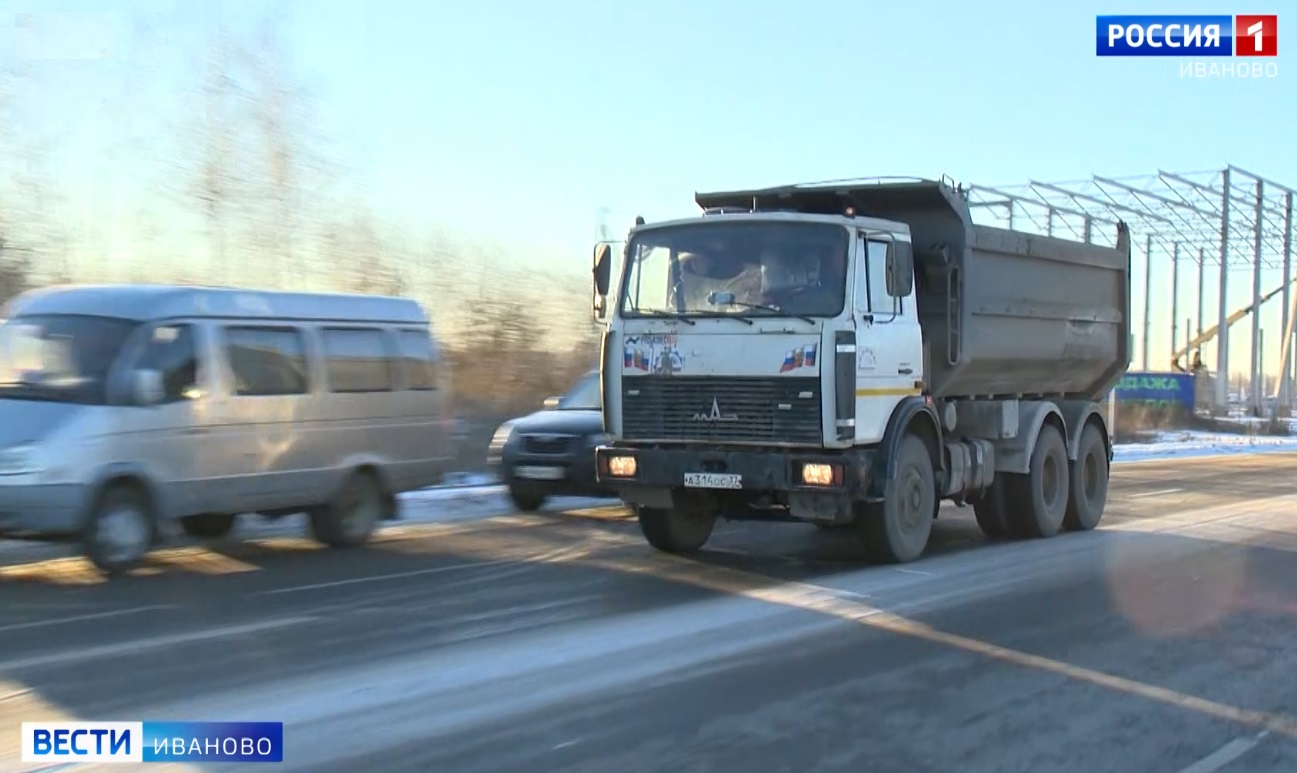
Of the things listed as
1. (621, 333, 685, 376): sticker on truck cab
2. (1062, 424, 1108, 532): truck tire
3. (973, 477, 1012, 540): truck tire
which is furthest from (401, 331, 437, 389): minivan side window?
(1062, 424, 1108, 532): truck tire

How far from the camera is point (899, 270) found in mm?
10812

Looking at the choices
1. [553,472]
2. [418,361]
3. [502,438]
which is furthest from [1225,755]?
[502,438]

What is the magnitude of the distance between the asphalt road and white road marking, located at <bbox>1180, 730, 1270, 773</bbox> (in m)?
0.02

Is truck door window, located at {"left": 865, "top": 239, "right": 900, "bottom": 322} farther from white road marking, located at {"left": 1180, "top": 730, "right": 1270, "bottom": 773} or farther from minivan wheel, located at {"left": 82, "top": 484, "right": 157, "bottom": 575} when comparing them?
minivan wheel, located at {"left": 82, "top": 484, "right": 157, "bottom": 575}

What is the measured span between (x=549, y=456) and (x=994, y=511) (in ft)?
16.3

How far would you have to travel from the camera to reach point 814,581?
10219 mm

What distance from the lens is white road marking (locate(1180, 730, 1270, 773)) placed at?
5664mm

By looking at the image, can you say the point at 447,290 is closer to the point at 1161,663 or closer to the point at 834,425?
the point at 834,425

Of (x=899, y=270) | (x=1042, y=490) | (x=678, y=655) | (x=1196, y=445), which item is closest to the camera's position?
(x=678, y=655)

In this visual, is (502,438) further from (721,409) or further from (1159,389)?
(1159,389)

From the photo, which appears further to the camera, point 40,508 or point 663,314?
point 663,314

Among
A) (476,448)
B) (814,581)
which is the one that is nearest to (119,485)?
(814,581)

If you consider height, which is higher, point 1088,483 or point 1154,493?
point 1088,483

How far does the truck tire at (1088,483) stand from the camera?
14.2 metres
